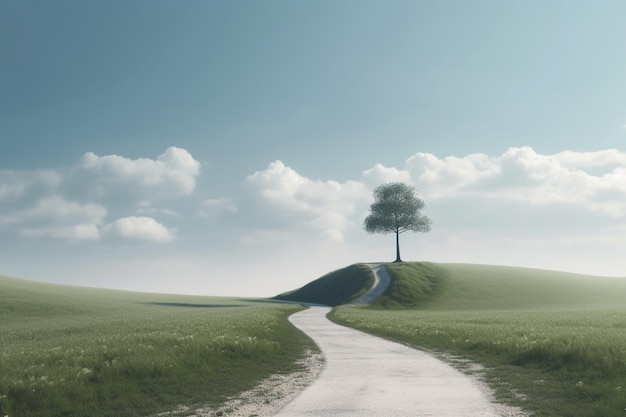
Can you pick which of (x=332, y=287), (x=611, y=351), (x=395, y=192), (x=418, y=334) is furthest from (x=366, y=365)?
(x=395, y=192)

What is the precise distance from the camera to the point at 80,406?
1409 centimetres

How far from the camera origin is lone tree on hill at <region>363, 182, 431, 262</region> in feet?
371

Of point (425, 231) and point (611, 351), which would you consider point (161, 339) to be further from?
point (425, 231)

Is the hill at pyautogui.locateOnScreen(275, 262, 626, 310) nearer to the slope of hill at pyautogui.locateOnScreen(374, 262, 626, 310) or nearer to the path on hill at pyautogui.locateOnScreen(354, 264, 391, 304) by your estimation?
the slope of hill at pyautogui.locateOnScreen(374, 262, 626, 310)

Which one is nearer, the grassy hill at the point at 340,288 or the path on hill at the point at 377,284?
the path on hill at the point at 377,284

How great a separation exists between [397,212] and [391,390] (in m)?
99.6

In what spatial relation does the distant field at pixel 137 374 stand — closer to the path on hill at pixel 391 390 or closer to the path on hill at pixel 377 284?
the path on hill at pixel 391 390

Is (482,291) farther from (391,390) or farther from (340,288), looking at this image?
(391,390)

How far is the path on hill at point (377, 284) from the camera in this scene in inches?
3324

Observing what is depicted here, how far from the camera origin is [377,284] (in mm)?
93750

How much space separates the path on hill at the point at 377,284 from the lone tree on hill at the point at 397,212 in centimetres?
945

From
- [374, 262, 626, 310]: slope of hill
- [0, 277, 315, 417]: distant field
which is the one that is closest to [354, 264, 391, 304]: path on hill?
[374, 262, 626, 310]: slope of hill

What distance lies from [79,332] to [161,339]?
18265mm

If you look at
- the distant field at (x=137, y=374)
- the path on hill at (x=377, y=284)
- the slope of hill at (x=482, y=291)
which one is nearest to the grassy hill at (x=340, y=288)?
the path on hill at (x=377, y=284)
